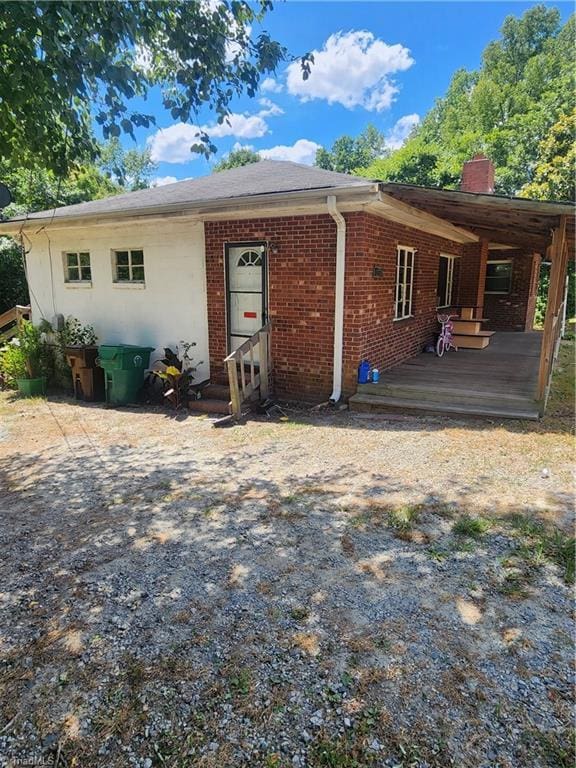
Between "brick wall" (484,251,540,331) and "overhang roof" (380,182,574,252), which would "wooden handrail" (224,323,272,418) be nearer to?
"overhang roof" (380,182,574,252)

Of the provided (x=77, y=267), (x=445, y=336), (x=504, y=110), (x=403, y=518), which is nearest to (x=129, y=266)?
(x=77, y=267)

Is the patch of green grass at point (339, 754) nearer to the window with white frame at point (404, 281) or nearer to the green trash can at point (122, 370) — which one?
the green trash can at point (122, 370)

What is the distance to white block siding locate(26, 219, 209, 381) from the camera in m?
8.13

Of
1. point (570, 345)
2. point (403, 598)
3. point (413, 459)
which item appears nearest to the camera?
point (403, 598)

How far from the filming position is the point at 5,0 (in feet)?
10.6

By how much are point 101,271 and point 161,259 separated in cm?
159

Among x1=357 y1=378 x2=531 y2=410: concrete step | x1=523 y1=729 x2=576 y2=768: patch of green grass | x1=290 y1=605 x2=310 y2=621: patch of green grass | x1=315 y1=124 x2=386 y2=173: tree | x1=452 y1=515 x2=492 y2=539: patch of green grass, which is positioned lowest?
x1=290 y1=605 x2=310 y2=621: patch of green grass

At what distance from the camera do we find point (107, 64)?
11.5 ft

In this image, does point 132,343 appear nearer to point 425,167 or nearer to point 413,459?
point 413,459

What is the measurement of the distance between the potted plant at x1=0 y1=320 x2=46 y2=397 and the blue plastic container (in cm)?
609

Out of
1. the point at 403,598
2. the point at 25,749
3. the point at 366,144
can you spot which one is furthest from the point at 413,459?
the point at 366,144

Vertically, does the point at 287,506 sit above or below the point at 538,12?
below

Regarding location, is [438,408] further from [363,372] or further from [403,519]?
[403,519]

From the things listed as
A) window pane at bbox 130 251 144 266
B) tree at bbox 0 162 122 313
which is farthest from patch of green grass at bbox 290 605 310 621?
tree at bbox 0 162 122 313
